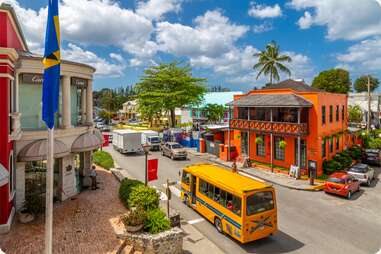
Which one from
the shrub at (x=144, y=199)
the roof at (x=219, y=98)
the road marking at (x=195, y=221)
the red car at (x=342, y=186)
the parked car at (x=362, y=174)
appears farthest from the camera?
the roof at (x=219, y=98)

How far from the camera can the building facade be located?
10508 mm

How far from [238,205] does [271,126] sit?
14822 mm

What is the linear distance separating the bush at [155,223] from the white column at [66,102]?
738cm

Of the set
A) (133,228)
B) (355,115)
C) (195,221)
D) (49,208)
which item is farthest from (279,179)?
(355,115)

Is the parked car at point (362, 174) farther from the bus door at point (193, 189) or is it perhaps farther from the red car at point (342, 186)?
the bus door at point (193, 189)

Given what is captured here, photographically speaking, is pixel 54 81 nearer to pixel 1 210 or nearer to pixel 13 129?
pixel 13 129

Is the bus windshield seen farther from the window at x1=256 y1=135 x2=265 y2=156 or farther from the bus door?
the window at x1=256 y1=135 x2=265 y2=156

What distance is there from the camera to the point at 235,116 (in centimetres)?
2955

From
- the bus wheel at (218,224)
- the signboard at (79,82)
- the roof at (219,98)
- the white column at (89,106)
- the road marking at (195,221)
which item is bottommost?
the road marking at (195,221)

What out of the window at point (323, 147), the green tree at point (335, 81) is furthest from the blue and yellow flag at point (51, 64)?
the green tree at point (335, 81)

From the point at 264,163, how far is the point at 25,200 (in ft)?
67.7

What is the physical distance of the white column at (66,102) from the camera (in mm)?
14305

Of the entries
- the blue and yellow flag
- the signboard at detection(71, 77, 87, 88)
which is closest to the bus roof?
the blue and yellow flag

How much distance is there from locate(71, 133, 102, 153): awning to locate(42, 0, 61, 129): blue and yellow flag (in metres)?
9.72
